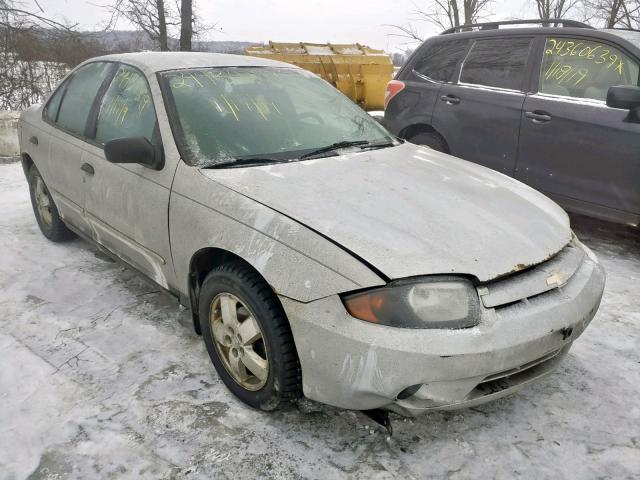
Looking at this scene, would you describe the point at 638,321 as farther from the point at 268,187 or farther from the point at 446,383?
the point at 268,187

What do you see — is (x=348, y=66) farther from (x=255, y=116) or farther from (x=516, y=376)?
(x=516, y=376)

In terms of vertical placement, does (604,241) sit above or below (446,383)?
below

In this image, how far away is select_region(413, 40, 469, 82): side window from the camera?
202 inches

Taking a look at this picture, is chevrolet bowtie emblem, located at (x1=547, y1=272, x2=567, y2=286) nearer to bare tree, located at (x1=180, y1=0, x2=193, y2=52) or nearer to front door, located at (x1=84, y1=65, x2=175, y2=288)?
front door, located at (x1=84, y1=65, x2=175, y2=288)

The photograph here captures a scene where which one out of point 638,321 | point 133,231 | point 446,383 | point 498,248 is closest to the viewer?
point 446,383

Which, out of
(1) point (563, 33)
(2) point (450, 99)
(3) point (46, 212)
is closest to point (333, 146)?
(2) point (450, 99)

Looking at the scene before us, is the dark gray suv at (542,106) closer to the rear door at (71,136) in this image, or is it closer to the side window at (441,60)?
the side window at (441,60)

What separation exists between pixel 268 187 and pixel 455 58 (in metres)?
3.63

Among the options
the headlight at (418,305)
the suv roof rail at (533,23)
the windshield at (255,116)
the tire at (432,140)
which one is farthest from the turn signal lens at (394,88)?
the headlight at (418,305)

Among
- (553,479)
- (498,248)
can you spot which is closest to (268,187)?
(498,248)

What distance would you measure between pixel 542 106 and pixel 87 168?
3.61 m

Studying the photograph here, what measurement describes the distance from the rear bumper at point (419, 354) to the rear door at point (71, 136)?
84.2 inches

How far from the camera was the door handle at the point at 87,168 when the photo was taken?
3137 mm

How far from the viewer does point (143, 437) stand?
2.16 meters
